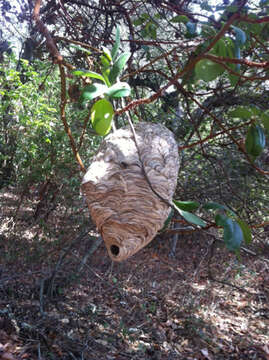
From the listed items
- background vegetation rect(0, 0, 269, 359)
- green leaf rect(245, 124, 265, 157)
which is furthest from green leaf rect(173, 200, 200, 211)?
background vegetation rect(0, 0, 269, 359)

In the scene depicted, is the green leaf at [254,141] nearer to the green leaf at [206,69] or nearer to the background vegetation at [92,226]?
the green leaf at [206,69]

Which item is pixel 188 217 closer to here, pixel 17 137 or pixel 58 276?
pixel 58 276

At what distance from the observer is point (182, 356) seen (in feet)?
10.7

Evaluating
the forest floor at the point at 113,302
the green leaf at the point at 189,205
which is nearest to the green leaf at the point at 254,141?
the green leaf at the point at 189,205

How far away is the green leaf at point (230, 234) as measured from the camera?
1.00 metres

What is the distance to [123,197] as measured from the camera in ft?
4.19

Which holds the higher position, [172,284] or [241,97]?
[241,97]

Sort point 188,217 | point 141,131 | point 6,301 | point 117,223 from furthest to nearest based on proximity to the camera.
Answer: point 6,301, point 141,131, point 117,223, point 188,217

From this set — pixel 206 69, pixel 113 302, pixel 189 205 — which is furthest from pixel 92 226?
pixel 206 69

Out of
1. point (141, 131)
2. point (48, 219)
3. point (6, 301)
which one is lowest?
point (6, 301)

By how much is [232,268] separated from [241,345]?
1.50m

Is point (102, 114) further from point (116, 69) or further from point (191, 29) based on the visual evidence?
point (191, 29)

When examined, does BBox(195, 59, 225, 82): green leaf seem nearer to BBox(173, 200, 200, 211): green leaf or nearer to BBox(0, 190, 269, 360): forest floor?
BBox(173, 200, 200, 211): green leaf

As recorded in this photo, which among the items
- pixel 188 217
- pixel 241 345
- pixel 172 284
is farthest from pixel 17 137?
pixel 188 217
